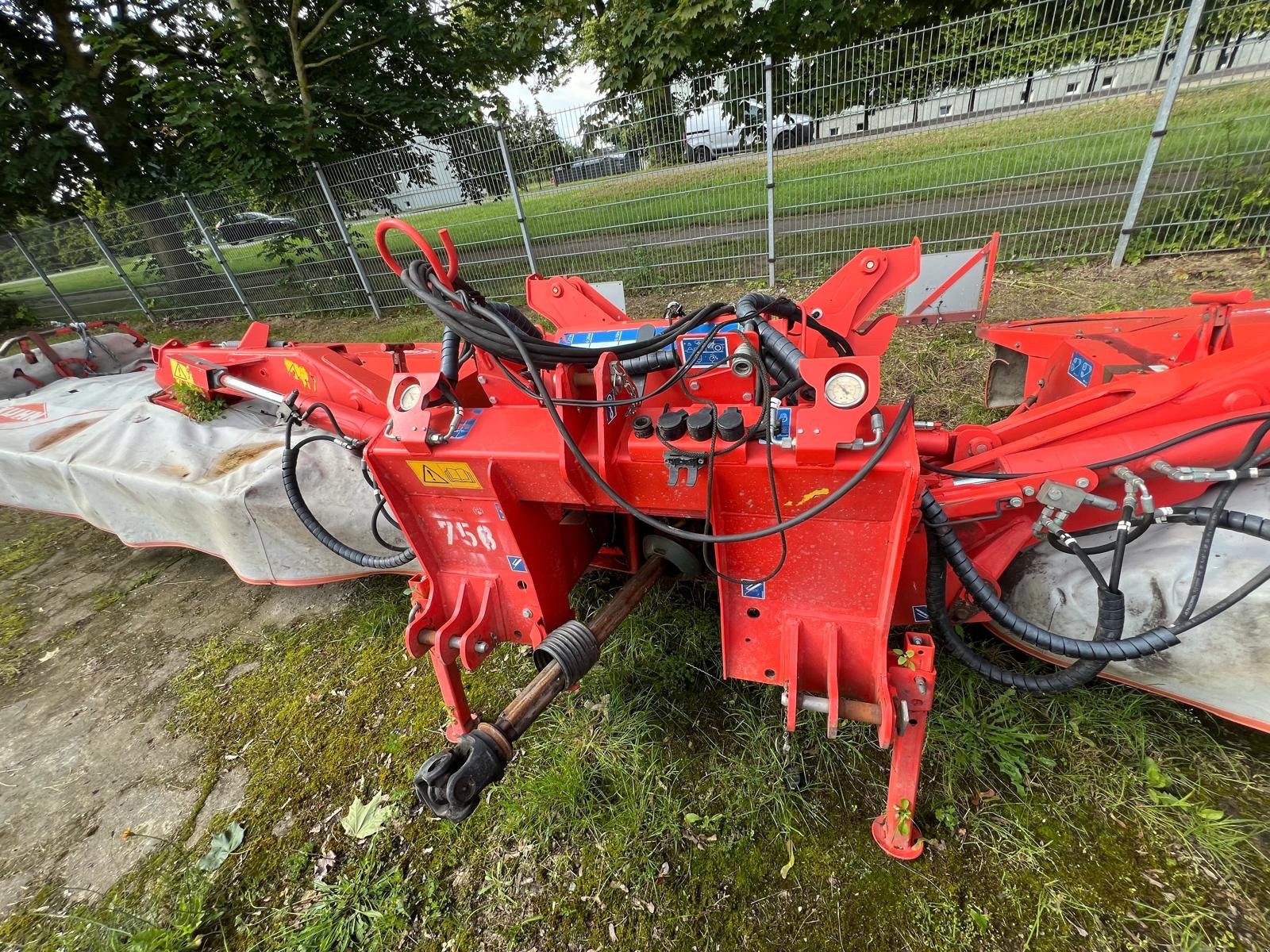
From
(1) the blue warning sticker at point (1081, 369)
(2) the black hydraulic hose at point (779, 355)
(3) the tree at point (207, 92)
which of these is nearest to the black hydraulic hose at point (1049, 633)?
(2) the black hydraulic hose at point (779, 355)

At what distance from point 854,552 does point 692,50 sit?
8273 mm

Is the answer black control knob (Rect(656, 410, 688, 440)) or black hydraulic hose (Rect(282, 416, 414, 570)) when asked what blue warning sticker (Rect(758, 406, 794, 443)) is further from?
black hydraulic hose (Rect(282, 416, 414, 570))

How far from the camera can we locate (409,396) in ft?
5.72

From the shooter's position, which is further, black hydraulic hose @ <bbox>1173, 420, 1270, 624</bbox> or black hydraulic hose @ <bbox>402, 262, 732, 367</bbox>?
black hydraulic hose @ <bbox>402, 262, 732, 367</bbox>

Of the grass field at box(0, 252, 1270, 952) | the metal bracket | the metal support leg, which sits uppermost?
the metal bracket

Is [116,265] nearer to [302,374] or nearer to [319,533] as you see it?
[302,374]

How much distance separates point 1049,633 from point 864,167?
5.29 m

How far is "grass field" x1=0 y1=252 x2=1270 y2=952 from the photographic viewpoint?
5.04 feet

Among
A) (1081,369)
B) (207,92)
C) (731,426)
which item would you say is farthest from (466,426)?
(207,92)

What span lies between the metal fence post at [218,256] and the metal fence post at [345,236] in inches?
98.6

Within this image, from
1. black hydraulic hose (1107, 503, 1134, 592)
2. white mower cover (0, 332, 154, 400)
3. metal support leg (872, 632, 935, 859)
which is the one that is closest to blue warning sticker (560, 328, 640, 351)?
metal support leg (872, 632, 935, 859)

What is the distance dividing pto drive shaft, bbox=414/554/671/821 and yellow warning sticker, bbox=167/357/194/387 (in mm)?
3408

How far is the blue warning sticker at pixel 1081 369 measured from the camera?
2.26m

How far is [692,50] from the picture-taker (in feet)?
24.2
